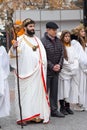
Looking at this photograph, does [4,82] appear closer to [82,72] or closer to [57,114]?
[57,114]

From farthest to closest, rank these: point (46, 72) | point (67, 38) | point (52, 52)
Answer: point (67, 38)
point (52, 52)
point (46, 72)

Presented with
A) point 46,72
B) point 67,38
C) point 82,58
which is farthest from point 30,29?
point 82,58

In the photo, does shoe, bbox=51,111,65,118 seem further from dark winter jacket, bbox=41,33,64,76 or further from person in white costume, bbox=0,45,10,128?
person in white costume, bbox=0,45,10,128

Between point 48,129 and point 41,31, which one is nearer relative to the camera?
point 48,129

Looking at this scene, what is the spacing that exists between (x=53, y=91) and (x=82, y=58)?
1008mm

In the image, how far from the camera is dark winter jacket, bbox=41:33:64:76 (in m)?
8.36

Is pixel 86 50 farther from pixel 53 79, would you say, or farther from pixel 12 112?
pixel 12 112

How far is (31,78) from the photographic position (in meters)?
7.93

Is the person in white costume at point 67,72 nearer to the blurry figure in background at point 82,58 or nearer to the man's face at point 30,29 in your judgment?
the blurry figure in background at point 82,58

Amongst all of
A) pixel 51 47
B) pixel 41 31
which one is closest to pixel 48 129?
pixel 51 47

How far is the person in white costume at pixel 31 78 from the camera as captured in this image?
7.90 meters

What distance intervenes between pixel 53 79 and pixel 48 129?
1.25 metres

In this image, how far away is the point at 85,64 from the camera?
909 centimetres

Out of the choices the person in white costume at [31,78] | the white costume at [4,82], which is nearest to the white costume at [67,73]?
the person in white costume at [31,78]
